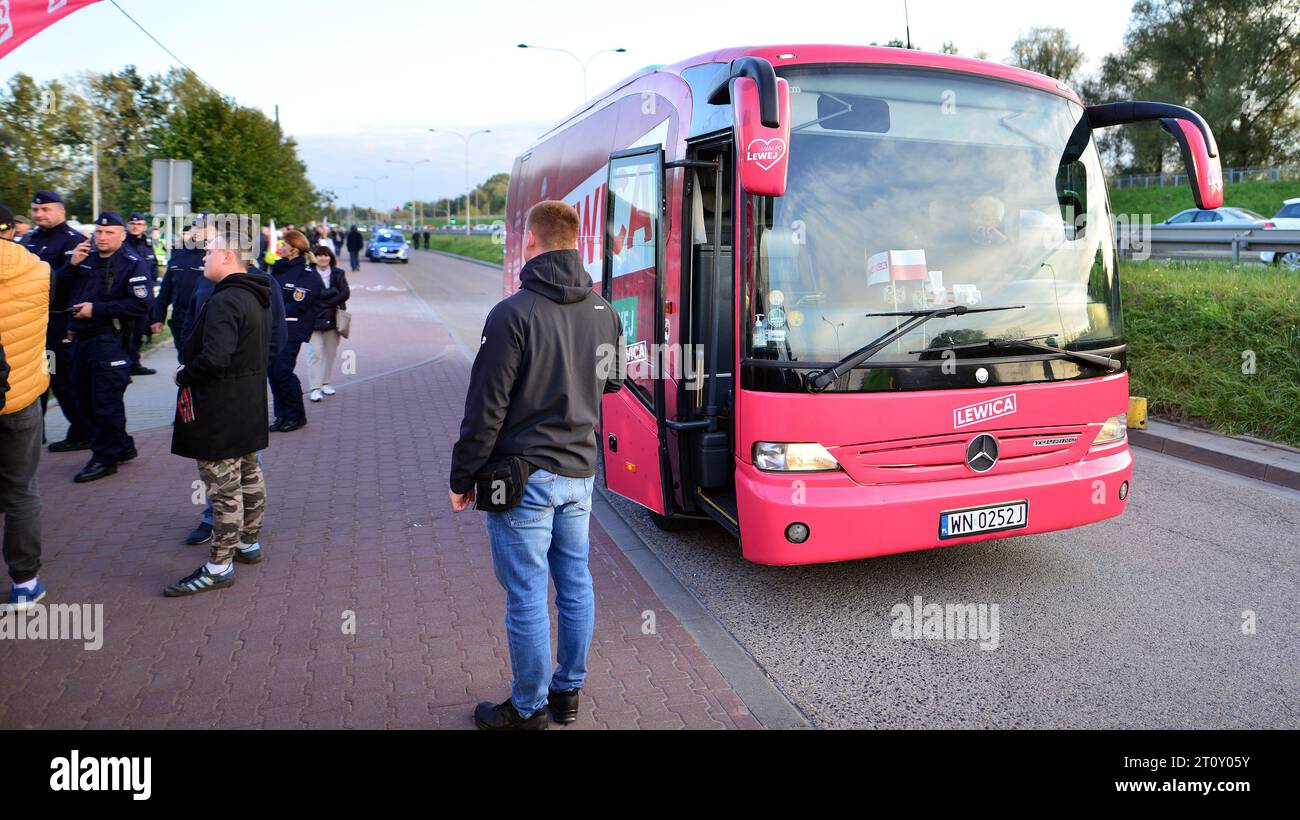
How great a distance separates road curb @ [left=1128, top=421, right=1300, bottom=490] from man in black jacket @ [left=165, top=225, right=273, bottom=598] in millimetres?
7385

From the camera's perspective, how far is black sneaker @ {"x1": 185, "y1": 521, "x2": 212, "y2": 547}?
6078 millimetres

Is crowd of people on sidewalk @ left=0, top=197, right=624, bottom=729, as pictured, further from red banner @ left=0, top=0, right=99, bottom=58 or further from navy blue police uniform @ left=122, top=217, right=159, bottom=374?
red banner @ left=0, top=0, right=99, bottom=58

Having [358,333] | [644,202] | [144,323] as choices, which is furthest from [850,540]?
[358,333]

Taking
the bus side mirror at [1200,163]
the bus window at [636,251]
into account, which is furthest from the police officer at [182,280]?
the bus side mirror at [1200,163]

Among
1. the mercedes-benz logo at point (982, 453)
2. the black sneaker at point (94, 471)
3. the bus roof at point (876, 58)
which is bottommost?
the black sneaker at point (94, 471)

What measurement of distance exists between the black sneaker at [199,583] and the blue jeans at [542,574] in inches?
95.0

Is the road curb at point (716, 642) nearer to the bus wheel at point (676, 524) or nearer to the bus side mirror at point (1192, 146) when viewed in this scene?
the bus wheel at point (676, 524)

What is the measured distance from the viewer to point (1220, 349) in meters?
9.47

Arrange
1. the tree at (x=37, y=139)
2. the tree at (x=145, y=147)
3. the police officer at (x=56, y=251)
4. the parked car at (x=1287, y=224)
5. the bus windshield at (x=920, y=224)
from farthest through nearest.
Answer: the tree at (x=37, y=139) → the tree at (x=145, y=147) → the parked car at (x=1287, y=224) → the police officer at (x=56, y=251) → the bus windshield at (x=920, y=224)

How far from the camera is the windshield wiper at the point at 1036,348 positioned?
479 centimetres

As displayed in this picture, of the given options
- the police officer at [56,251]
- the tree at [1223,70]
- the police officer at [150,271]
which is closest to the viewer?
the police officer at [56,251]

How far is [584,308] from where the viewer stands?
3.56 m
